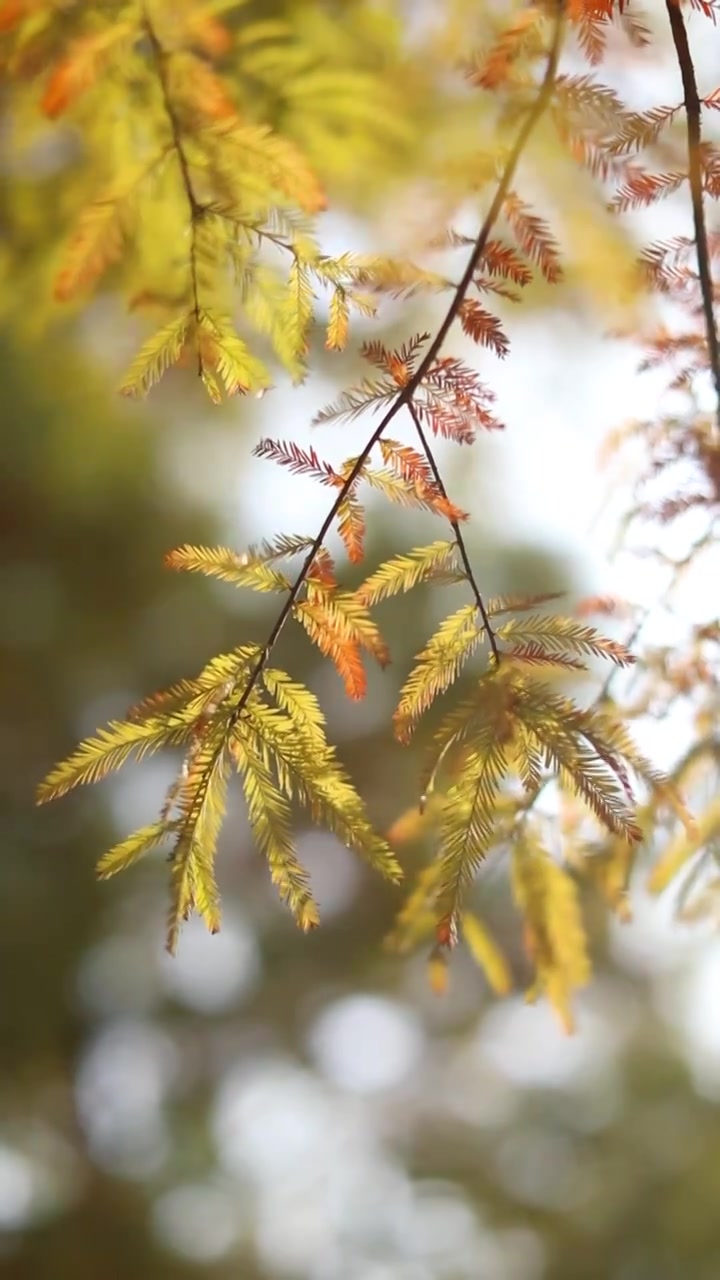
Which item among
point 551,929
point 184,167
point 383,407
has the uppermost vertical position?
point 184,167

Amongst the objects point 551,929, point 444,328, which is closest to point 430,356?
point 444,328

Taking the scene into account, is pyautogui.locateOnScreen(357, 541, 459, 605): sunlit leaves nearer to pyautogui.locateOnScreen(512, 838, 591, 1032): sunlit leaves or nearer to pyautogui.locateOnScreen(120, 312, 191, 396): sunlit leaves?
pyautogui.locateOnScreen(120, 312, 191, 396): sunlit leaves

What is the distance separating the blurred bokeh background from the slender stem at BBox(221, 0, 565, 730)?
3.21ft

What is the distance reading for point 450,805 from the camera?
0.41 meters

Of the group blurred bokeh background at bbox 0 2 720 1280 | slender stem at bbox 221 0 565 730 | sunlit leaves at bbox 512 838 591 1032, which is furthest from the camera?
blurred bokeh background at bbox 0 2 720 1280

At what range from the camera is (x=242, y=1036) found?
5.34ft

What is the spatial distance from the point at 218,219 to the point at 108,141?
28cm

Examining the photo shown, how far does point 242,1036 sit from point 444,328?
1.47 meters

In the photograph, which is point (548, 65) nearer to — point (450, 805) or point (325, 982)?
point (450, 805)

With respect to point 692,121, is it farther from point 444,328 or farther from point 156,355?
point 156,355

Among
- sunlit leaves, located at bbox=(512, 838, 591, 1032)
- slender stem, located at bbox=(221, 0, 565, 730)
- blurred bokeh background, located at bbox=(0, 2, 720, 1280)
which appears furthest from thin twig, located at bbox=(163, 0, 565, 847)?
blurred bokeh background, located at bbox=(0, 2, 720, 1280)

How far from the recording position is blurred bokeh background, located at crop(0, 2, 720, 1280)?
1.47 metres

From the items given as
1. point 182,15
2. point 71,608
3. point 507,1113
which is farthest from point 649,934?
point 182,15

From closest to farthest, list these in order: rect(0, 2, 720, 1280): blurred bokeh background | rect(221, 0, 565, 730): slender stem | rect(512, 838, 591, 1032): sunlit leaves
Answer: rect(221, 0, 565, 730): slender stem → rect(512, 838, 591, 1032): sunlit leaves → rect(0, 2, 720, 1280): blurred bokeh background
